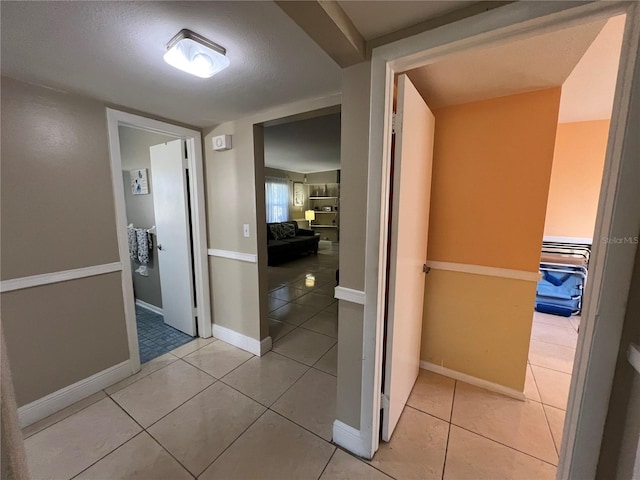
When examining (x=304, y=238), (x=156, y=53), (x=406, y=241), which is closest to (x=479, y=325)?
(x=406, y=241)

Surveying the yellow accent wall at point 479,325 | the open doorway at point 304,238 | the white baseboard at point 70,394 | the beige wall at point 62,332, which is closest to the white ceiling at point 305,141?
the open doorway at point 304,238

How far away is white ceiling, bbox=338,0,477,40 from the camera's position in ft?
3.02

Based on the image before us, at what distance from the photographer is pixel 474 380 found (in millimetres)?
1940

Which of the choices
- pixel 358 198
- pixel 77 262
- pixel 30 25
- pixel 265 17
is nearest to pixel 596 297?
pixel 358 198

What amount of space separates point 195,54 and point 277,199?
6157 mm

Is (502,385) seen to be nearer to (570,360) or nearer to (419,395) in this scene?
(419,395)

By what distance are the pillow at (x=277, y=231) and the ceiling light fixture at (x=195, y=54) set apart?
4990 mm

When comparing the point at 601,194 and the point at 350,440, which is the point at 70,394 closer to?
the point at 350,440

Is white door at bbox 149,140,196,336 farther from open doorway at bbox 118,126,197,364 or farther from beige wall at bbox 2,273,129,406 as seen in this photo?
beige wall at bbox 2,273,129,406

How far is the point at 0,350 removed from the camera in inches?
20.1

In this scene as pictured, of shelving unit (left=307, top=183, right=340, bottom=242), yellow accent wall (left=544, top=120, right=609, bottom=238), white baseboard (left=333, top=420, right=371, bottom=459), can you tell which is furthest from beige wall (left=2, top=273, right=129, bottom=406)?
shelving unit (left=307, top=183, right=340, bottom=242)

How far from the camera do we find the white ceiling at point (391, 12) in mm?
921

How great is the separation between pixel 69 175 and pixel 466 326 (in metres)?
3.03

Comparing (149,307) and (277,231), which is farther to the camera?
(277,231)
